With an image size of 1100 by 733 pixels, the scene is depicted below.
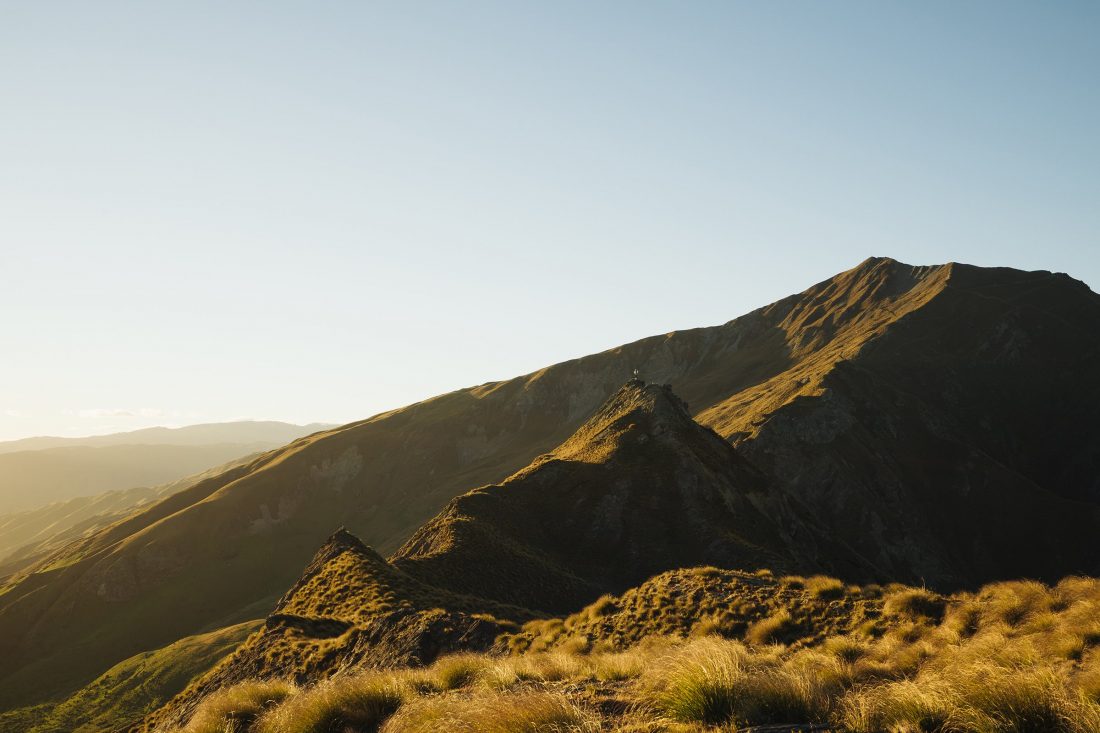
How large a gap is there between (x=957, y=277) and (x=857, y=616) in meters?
154

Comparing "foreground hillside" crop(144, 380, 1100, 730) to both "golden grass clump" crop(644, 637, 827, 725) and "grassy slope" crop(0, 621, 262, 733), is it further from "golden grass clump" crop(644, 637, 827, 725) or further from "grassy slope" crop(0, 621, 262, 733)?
"grassy slope" crop(0, 621, 262, 733)

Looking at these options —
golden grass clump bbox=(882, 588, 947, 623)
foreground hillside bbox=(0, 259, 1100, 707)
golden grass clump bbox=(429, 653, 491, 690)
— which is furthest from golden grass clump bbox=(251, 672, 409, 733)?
foreground hillside bbox=(0, 259, 1100, 707)

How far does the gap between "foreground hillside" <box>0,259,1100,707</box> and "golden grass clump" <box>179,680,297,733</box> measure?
2242 cm

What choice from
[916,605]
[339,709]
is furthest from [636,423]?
[339,709]

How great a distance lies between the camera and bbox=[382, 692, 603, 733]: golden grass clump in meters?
7.59

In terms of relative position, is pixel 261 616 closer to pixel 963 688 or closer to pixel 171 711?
pixel 171 711

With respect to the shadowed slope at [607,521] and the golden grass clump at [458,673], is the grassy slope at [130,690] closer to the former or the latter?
the shadowed slope at [607,521]

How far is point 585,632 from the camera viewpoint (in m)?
20.2

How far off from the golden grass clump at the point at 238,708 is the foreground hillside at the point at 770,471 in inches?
883

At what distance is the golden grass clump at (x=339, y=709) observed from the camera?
9.79m

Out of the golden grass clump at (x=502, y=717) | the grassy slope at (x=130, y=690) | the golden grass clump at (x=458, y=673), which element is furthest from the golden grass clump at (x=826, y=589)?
the grassy slope at (x=130, y=690)

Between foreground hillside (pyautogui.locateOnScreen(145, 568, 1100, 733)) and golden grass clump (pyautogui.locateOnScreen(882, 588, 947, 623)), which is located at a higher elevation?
foreground hillside (pyautogui.locateOnScreen(145, 568, 1100, 733))

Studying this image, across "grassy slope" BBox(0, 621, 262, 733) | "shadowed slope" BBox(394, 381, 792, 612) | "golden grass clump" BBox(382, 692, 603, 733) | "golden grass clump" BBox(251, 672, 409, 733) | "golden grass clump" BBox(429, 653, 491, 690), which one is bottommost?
"grassy slope" BBox(0, 621, 262, 733)

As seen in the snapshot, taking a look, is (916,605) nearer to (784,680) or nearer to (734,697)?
(784,680)
